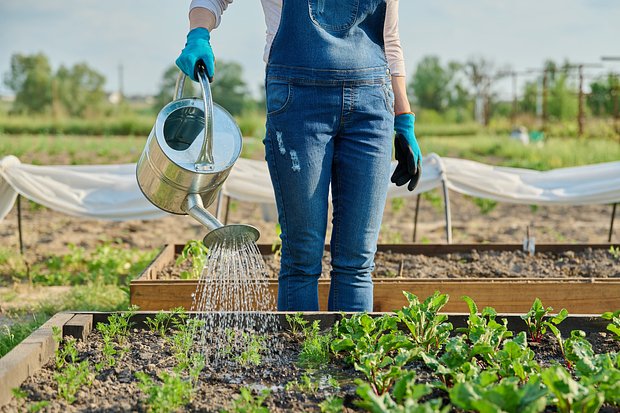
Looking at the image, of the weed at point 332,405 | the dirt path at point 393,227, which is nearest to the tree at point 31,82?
the dirt path at point 393,227

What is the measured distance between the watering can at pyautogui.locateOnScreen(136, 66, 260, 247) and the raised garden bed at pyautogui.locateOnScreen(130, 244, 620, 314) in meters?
0.77

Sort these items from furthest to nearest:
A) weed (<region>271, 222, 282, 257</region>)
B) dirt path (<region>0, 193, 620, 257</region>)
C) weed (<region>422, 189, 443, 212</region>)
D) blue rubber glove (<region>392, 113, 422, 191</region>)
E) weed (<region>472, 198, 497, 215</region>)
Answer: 1. weed (<region>422, 189, 443, 212</region>)
2. weed (<region>472, 198, 497, 215</region>)
3. dirt path (<region>0, 193, 620, 257</region>)
4. weed (<region>271, 222, 282, 257</region>)
5. blue rubber glove (<region>392, 113, 422, 191</region>)

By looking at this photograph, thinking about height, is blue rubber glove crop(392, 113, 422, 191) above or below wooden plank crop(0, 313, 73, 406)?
above

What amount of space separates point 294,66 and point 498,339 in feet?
3.07

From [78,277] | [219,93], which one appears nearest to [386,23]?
[78,277]

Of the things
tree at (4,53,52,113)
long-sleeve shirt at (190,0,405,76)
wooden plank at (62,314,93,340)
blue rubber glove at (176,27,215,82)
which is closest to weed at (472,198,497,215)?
long-sleeve shirt at (190,0,405,76)

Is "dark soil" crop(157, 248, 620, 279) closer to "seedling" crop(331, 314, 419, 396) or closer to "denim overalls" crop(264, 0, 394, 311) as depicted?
"denim overalls" crop(264, 0, 394, 311)

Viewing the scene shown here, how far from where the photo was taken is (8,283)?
A: 4.14 meters

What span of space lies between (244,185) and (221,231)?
7.01ft

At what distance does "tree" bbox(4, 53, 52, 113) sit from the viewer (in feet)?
80.8

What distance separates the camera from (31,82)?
24719mm

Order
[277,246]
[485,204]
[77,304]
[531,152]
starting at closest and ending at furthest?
[77,304] < [277,246] < [485,204] < [531,152]

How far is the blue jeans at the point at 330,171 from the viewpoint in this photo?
2.18 m

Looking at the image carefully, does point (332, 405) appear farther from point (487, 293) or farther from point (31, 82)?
point (31, 82)
